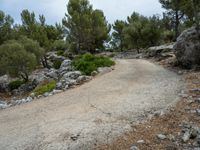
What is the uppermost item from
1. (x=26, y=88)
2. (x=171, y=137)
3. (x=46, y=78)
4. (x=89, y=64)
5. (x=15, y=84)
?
(x=89, y=64)

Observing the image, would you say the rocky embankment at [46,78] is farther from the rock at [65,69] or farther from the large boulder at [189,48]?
the large boulder at [189,48]

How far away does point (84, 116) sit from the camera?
30.7ft

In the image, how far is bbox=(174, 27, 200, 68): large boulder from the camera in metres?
17.3

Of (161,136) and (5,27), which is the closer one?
(161,136)

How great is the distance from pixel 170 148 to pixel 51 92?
9.98m

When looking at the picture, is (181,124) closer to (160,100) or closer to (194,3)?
(160,100)

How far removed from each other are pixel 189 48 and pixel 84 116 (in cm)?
1078

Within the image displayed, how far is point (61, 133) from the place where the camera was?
7930mm

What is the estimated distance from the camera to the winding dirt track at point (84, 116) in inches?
297

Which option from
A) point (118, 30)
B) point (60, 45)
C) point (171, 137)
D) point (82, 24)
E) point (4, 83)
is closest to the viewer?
point (171, 137)

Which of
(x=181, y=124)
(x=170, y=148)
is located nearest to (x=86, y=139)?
(x=170, y=148)

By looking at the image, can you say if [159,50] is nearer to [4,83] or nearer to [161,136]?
[4,83]

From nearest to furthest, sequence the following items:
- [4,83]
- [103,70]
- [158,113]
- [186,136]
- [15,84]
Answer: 1. [186,136]
2. [158,113]
3. [103,70]
4. [15,84]
5. [4,83]

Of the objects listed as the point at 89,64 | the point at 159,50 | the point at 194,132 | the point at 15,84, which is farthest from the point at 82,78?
the point at 159,50
